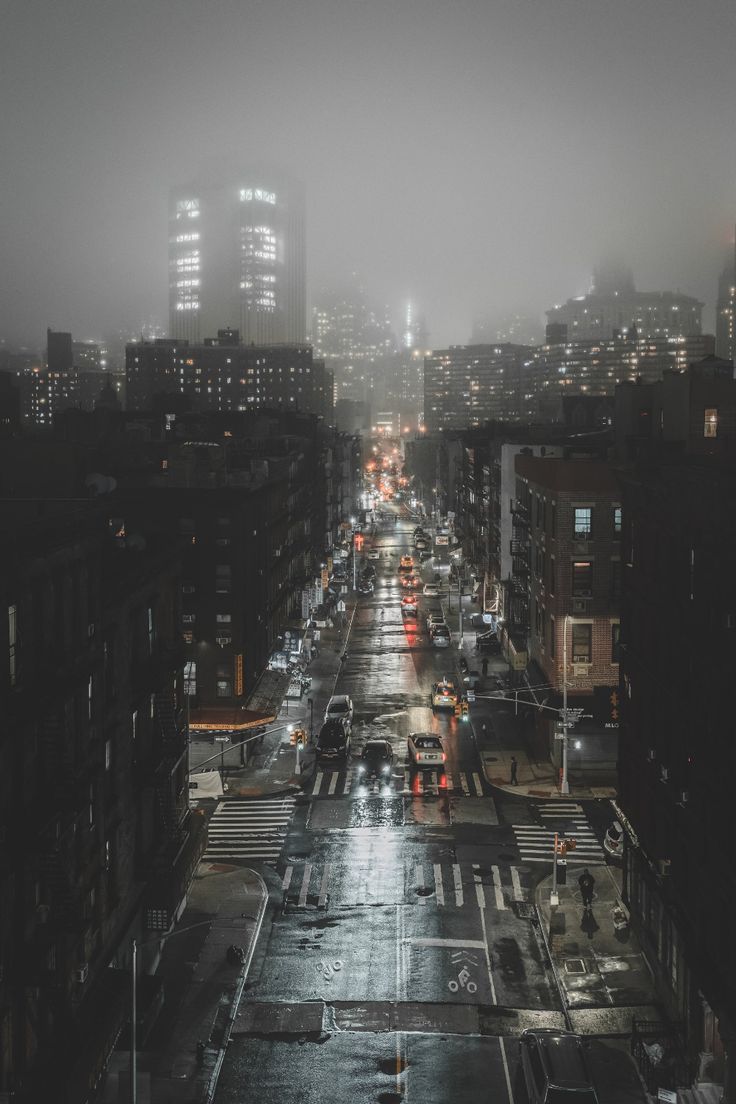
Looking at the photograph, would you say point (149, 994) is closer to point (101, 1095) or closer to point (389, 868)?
point (101, 1095)

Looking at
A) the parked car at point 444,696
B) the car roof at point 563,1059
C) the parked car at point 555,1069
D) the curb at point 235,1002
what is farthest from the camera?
the parked car at point 444,696

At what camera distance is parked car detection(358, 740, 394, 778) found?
56938 mm

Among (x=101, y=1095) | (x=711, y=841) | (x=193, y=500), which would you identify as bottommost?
(x=101, y=1095)

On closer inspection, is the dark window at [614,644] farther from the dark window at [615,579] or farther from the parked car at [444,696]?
the parked car at [444,696]

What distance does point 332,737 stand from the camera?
59656 millimetres

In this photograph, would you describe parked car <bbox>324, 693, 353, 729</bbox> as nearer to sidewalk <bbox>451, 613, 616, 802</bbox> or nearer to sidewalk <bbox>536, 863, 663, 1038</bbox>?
sidewalk <bbox>451, 613, 616, 802</bbox>

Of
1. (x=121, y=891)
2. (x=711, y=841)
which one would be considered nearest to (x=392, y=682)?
(x=121, y=891)

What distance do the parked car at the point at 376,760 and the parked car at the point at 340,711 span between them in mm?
3739

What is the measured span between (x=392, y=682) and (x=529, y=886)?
123ft

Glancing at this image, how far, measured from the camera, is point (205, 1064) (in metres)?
29.4

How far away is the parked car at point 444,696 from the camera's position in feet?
230

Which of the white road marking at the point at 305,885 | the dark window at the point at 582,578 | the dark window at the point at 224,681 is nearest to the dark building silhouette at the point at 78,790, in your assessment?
the white road marking at the point at 305,885

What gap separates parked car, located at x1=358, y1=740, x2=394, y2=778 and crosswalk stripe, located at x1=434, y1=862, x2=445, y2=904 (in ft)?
43.0

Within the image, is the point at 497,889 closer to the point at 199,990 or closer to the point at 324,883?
the point at 324,883
